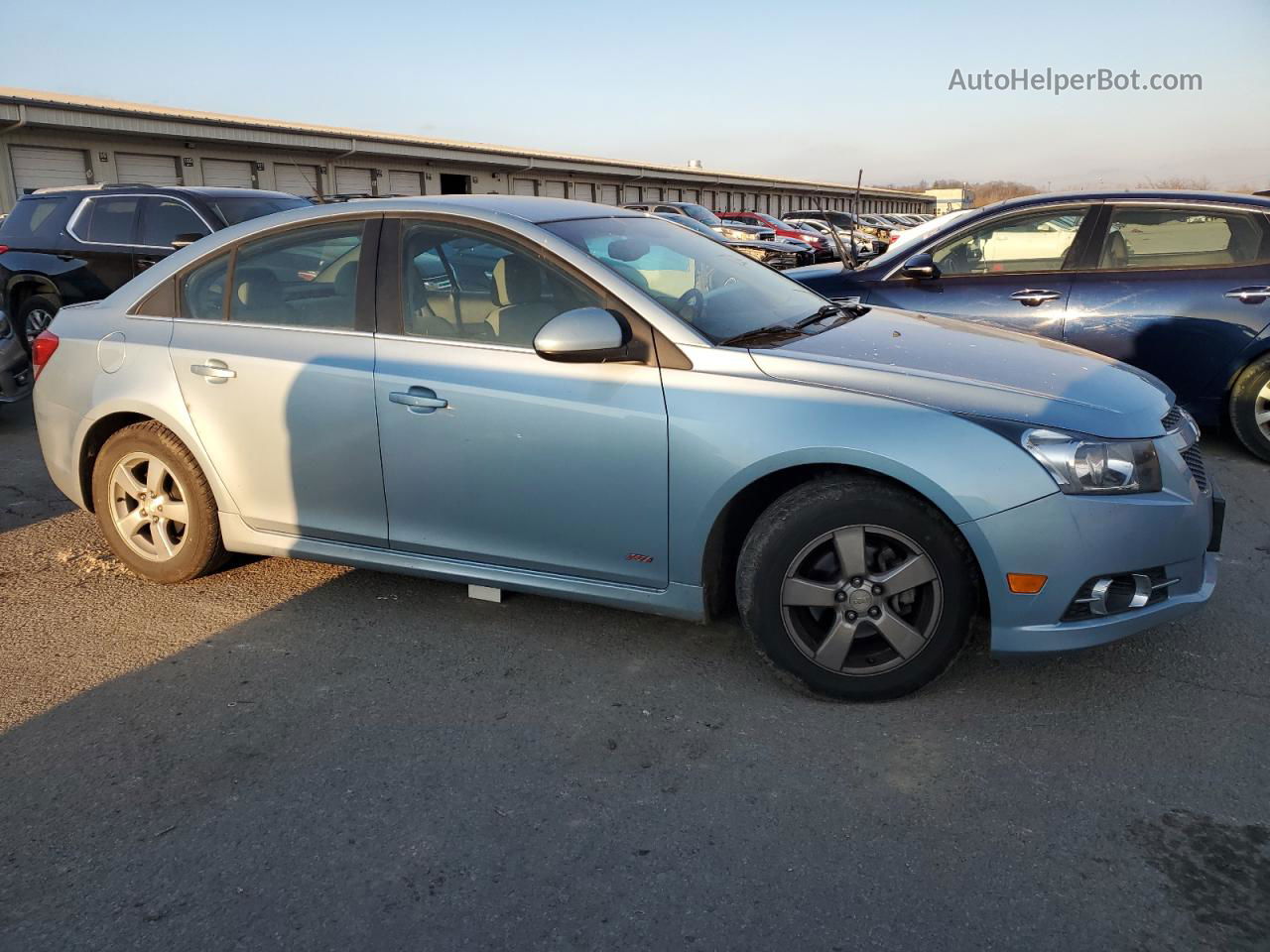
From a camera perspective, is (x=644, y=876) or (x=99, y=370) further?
(x=99, y=370)

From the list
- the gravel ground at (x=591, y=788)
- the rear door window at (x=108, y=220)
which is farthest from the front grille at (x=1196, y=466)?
the rear door window at (x=108, y=220)

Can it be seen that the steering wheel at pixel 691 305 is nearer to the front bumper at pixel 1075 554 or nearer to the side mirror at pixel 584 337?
the side mirror at pixel 584 337

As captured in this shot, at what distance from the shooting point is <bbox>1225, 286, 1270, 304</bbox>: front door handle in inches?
242

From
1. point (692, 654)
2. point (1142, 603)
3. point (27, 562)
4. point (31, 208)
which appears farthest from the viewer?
point (31, 208)

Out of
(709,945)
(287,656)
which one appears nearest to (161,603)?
(287,656)

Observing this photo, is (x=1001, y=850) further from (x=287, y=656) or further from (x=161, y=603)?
(x=161, y=603)

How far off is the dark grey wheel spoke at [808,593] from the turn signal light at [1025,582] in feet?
1.73

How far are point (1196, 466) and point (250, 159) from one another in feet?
105

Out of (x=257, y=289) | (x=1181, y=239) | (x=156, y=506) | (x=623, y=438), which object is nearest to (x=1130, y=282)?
(x=1181, y=239)

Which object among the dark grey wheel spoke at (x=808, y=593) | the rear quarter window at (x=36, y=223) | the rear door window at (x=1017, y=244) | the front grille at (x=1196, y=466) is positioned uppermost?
the rear quarter window at (x=36, y=223)

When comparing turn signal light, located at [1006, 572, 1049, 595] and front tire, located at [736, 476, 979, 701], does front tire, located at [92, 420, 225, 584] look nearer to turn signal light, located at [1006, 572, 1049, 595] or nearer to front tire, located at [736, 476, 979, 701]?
front tire, located at [736, 476, 979, 701]

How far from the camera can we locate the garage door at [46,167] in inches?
947

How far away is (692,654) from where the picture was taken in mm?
3773

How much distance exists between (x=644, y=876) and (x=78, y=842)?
151 cm
